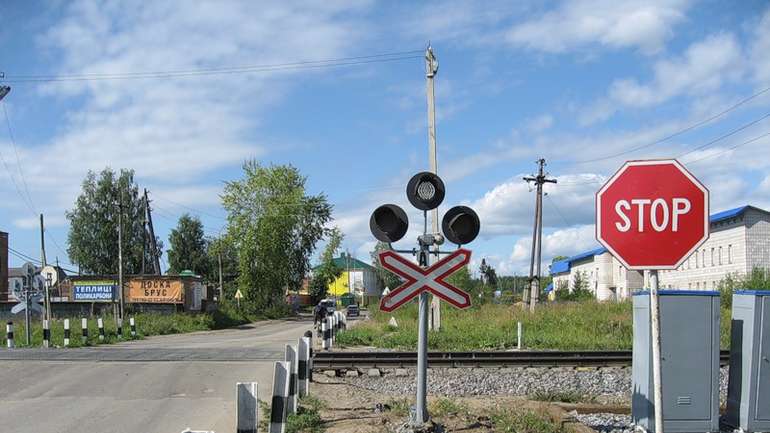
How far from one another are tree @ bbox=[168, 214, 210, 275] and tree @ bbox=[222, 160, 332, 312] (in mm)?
39541

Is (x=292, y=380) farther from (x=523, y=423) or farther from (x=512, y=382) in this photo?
(x=512, y=382)

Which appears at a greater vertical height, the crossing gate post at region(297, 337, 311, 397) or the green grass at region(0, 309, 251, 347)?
the crossing gate post at region(297, 337, 311, 397)

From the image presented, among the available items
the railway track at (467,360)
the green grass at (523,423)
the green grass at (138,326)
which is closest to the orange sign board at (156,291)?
the green grass at (138,326)

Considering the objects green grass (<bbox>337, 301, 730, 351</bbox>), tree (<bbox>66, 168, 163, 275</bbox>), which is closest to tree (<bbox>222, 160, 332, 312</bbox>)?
tree (<bbox>66, 168, 163, 275</bbox>)

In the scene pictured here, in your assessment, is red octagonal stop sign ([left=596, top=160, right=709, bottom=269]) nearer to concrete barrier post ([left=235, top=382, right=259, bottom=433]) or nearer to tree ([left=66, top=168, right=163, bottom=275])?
concrete barrier post ([left=235, top=382, right=259, bottom=433])

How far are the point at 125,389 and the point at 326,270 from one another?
70139 millimetres

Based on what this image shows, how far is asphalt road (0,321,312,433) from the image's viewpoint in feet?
31.5

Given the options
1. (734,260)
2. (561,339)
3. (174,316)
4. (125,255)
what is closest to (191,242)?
(125,255)

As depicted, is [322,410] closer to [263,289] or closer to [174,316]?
[174,316]

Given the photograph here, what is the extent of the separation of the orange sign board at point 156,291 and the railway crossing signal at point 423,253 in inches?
1548

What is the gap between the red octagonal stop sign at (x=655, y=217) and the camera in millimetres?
5391

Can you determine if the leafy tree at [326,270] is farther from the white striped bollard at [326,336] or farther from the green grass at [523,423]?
the green grass at [523,423]

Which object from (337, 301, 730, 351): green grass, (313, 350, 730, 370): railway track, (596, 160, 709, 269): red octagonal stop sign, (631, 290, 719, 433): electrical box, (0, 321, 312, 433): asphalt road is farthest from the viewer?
(337, 301, 730, 351): green grass

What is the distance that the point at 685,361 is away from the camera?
8367mm
